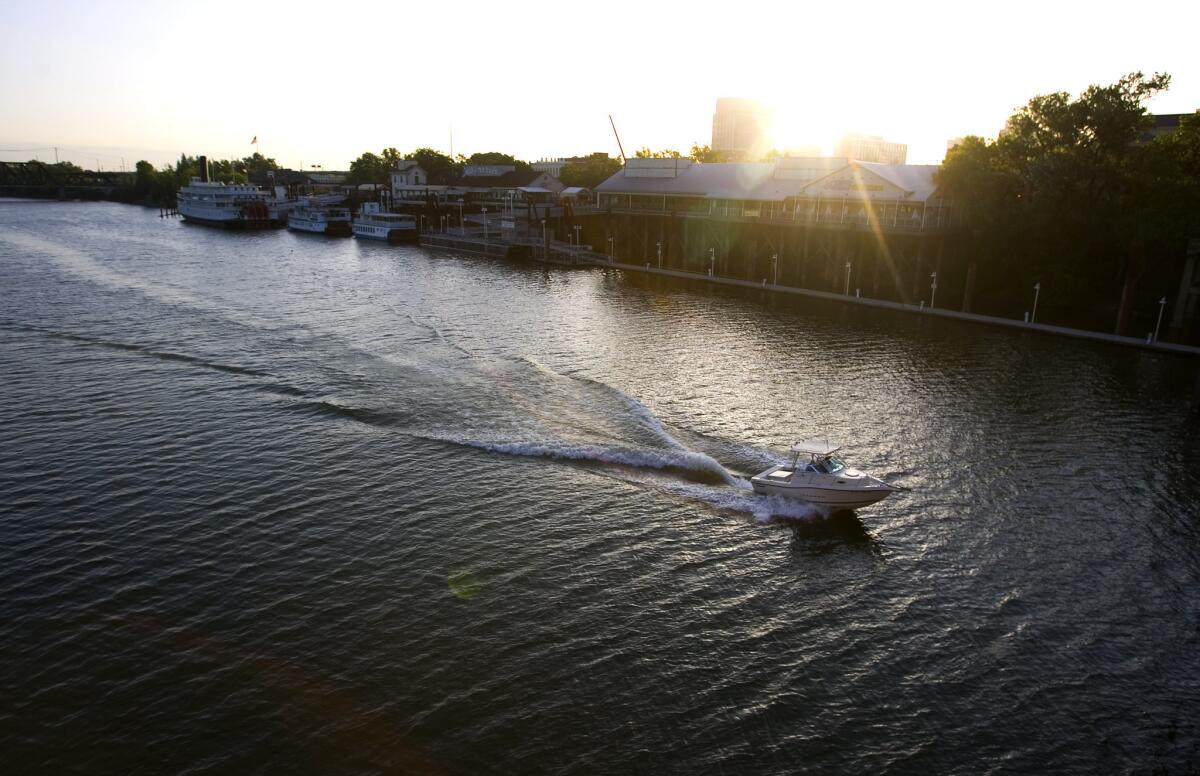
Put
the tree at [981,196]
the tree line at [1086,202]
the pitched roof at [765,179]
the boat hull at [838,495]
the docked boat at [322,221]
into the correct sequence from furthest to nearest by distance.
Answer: the docked boat at [322,221]
the pitched roof at [765,179]
the tree at [981,196]
the tree line at [1086,202]
the boat hull at [838,495]

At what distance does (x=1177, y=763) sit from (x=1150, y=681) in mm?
3174

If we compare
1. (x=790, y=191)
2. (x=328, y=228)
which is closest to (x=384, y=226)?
(x=328, y=228)

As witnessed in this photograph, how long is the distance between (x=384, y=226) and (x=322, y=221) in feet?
73.9

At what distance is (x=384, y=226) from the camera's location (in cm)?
14062

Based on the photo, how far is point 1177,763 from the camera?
60.4 ft

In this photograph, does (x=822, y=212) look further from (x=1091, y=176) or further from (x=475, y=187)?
(x=475, y=187)

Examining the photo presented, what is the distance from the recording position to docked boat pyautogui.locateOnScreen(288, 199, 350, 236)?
15400cm

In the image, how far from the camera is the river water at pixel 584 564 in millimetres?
→ 19062

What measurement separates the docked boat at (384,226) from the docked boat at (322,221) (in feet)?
23.5

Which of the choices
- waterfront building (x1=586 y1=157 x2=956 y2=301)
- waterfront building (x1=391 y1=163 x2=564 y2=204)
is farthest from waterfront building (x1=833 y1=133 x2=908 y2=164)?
waterfront building (x1=586 y1=157 x2=956 y2=301)

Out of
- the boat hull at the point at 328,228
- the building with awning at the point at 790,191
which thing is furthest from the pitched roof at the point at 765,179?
the boat hull at the point at 328,228

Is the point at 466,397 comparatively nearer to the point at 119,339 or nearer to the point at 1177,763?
the point at 119,339

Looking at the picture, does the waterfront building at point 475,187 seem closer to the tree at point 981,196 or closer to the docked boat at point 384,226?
the docked boat at point 384,226

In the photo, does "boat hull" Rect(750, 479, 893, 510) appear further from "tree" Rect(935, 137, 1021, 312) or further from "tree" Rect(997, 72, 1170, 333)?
"tree" Rect(935, 137, 1021, 312)
